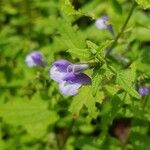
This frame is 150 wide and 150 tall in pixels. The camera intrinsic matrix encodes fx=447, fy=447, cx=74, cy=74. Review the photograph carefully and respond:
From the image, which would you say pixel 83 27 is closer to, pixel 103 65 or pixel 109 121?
pixel 109 121

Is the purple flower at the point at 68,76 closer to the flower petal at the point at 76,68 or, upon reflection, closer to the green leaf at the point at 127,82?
the flower petal at the point at 76,68

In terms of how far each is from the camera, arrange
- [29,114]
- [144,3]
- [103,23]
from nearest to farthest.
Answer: [144,3] < [103,23] < [29,114]

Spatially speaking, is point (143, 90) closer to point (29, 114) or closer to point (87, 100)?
point (87, 100)

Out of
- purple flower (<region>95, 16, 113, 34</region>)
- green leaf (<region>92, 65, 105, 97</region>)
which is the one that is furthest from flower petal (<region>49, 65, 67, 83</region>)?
purple flower (<region>95, 16, 113, 34</region>)

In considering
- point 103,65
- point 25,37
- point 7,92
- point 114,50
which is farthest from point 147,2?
point 25,37

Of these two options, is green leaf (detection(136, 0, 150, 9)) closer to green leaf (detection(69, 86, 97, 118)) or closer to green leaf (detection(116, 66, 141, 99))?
green leaf (detection(116, 66, 141, 99))

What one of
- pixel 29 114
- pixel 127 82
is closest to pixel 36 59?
pixel 29 114
